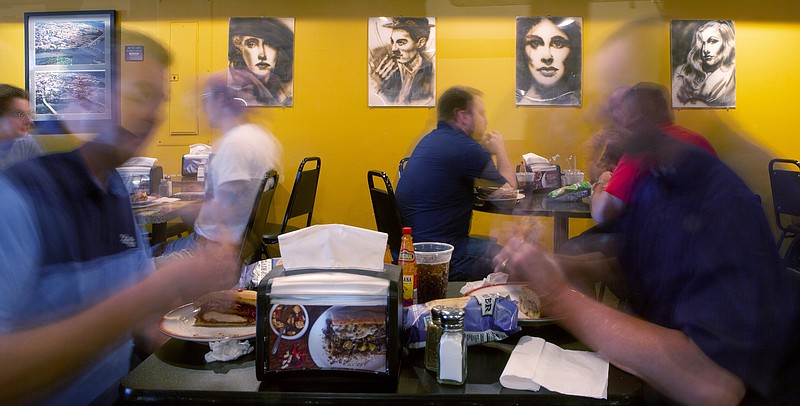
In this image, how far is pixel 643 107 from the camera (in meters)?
1.21

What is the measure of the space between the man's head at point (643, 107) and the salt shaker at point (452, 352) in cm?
58

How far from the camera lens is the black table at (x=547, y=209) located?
2.93m

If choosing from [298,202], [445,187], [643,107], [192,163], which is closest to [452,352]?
[643,107]

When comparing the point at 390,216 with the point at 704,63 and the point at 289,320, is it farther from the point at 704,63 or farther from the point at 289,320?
the point at 704,63

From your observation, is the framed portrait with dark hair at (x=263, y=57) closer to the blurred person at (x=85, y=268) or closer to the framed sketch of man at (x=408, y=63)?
the framed sketch of man at (x=408, y=63)

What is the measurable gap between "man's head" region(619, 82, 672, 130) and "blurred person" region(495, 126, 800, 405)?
103mm

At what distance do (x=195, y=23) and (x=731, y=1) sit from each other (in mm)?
4405

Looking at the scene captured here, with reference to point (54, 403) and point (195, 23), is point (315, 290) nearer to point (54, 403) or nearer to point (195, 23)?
point (54, 403)

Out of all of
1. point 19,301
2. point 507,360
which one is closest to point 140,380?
point 19,301

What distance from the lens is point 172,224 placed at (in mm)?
3643

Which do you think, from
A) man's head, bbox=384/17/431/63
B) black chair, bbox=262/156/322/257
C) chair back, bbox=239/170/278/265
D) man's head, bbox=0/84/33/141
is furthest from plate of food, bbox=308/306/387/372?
man's head, bbox=384/17/431/63

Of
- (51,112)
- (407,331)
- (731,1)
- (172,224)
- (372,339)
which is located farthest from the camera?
(731,1)

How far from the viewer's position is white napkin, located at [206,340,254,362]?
107 cm

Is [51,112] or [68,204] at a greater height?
[51,112]
